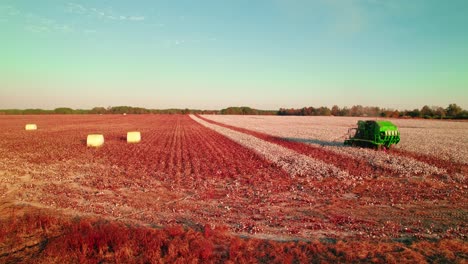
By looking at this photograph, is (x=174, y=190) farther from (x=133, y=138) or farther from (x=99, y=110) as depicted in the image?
(x=99, y=110)

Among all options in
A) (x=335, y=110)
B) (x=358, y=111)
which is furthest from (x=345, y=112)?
(x=358, y=111)

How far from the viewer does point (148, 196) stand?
35.2 ft

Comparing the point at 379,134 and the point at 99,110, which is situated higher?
the point at 99,110

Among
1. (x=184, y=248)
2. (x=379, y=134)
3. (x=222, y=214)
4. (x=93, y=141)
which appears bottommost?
(x=222, y=214)

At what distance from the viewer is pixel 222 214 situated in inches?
349

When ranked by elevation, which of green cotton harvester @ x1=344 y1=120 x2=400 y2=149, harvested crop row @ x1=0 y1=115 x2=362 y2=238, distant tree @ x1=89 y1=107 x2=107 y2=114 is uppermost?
distant tree @ x1=89 y1=107 x2=107 y2=114

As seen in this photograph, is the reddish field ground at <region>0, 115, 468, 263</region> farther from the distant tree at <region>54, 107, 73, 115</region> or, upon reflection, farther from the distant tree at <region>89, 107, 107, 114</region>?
the distant tree at <region>89, 107, 107, 114</region>

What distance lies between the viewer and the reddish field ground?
633cm

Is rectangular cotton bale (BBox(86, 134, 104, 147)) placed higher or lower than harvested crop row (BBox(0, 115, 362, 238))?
higher

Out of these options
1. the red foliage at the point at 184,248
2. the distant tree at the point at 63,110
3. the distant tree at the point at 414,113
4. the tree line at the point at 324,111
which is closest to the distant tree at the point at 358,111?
the tree line at the point at 324,111

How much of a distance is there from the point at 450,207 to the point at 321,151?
12510 mm

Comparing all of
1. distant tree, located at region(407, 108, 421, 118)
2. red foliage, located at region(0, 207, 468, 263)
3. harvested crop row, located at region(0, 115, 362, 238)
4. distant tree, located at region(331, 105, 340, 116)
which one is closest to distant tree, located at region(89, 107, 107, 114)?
distant tree, located at region(331, 105, 340, 116)

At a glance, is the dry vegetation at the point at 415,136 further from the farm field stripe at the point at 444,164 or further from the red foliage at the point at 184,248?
the red foliage at the point at 184,248

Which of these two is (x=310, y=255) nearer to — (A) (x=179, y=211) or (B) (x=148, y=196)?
(A) (x=179, y=211)
